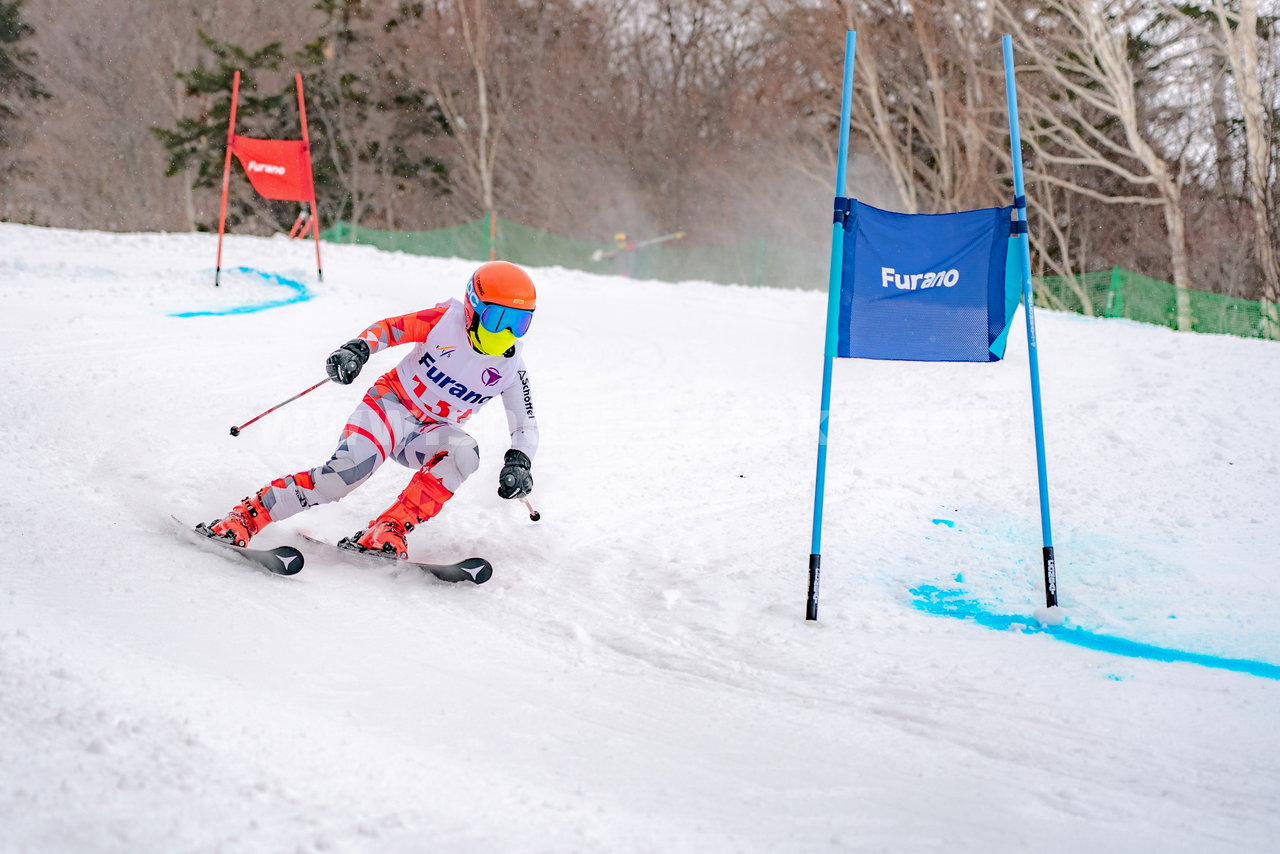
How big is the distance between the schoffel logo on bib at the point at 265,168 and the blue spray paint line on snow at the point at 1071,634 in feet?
32.2

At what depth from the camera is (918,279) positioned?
14.4ft

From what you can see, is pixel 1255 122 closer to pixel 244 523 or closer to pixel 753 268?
pixel 753 268

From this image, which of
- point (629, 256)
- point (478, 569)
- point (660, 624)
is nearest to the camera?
point (660, 624)

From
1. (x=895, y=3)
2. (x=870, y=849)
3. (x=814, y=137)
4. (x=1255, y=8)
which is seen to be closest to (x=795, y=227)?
(x=814, y=137)

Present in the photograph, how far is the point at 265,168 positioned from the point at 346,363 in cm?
816

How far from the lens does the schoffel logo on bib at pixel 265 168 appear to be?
11.9 meters

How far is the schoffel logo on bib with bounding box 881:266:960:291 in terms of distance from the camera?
4375mm

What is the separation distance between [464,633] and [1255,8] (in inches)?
702

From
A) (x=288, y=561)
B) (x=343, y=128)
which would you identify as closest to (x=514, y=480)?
(x=288, y=561)

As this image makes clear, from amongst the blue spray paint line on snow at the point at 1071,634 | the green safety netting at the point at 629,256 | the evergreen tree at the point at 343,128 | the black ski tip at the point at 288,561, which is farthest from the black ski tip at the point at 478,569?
the evergreen tree at the point at 343,128

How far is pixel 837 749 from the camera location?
124 inches

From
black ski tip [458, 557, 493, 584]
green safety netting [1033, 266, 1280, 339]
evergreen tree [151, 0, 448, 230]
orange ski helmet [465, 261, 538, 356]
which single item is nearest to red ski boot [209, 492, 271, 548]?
black ski tip [458, 557, 493, 584]

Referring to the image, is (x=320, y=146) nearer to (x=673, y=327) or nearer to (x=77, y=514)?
(x=673, y=327)

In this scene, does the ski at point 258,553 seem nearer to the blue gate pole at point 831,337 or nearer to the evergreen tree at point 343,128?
the blue gate pole at point 831,337
